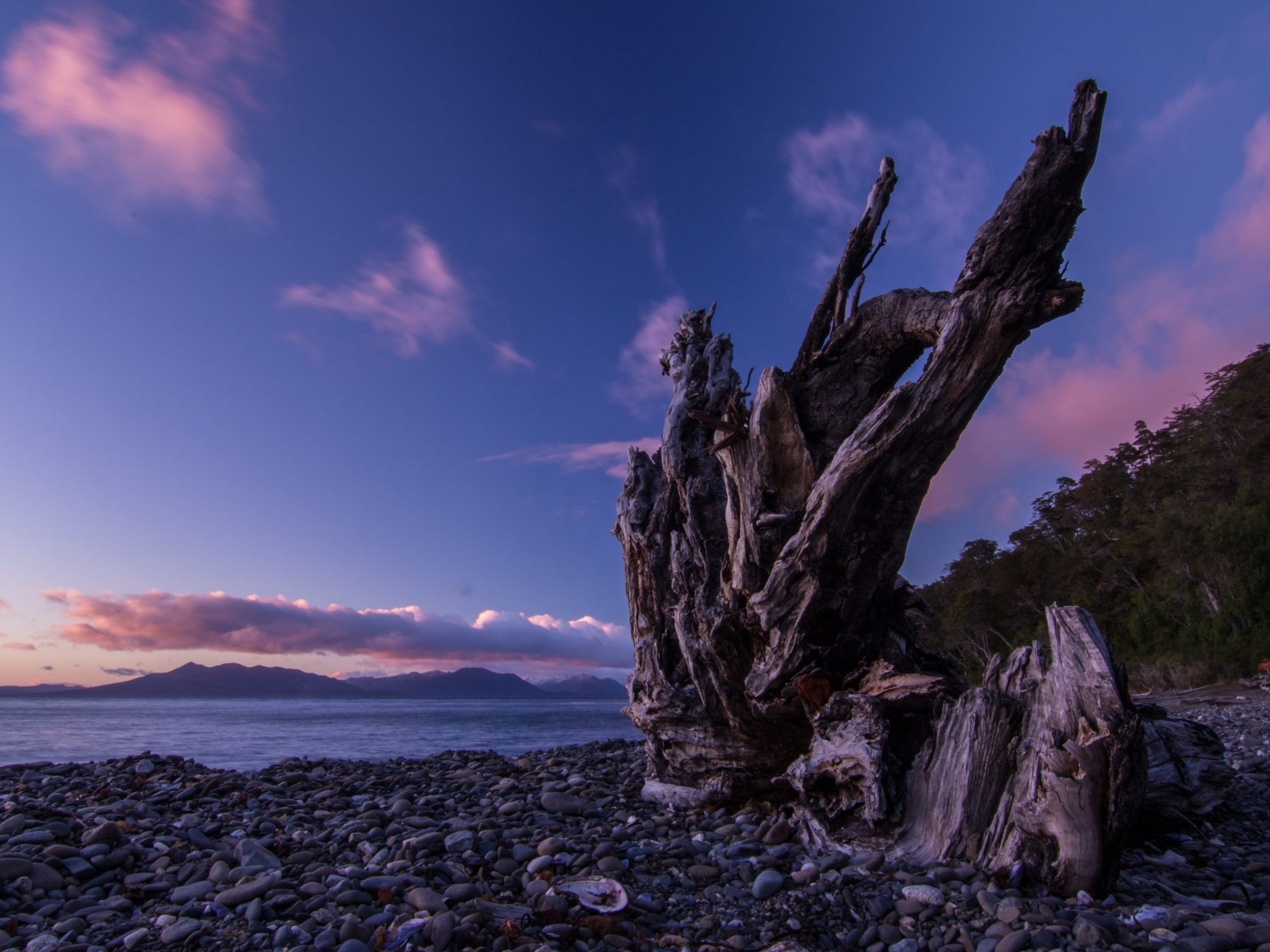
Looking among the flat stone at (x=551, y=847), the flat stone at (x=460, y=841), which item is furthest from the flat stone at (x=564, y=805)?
the flat stone at (x=551, y=847)

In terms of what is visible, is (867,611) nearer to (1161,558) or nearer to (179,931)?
(179,931)

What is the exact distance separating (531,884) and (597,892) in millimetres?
540

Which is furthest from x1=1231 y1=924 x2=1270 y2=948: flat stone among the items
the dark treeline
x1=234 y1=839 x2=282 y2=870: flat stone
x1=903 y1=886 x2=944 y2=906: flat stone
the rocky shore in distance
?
the dark treeline

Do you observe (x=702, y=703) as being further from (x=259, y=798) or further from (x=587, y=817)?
(x=259, y=798)

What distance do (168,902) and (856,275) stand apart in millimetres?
7606

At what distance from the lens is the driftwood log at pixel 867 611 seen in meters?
4.79

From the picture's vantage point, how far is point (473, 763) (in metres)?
11.5

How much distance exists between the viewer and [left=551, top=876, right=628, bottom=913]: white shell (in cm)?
428

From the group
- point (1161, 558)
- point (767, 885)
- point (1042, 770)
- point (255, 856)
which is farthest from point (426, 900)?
point (1161, 558)

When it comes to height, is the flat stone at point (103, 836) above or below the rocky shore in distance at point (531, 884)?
above

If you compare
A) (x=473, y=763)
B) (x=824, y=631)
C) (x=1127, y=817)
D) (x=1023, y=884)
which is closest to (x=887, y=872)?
(x=1023, y=884)

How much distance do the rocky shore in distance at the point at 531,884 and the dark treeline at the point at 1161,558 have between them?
47.8 ft

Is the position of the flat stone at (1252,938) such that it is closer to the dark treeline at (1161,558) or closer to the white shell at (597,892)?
the white shell at (597,892)

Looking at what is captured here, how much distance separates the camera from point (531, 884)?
470cm
